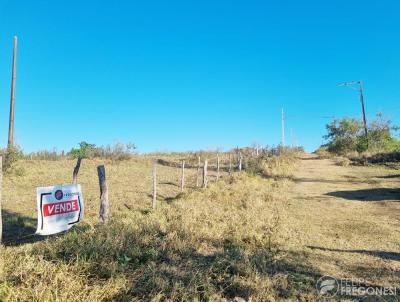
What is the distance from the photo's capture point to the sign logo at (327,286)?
4.82m

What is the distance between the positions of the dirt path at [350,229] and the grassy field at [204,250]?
26mm

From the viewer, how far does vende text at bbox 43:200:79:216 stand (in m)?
6.02

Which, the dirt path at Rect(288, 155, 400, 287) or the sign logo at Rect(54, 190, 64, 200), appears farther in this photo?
the sign logo at Rect(54, 190, 64, 200)

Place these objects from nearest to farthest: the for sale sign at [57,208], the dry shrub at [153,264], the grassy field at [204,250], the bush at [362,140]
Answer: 1. the dry shrub at [153,264]
2. the grassy field at [204,250]
3. the for sale sign at [57,208]
4. the bush at [362,140]

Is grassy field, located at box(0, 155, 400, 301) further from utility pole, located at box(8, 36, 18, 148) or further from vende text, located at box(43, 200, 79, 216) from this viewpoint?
utility pole, located at box(8, 36, 18, 148)

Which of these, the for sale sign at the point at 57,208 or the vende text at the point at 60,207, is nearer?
the for sale sign at the point at 57,208

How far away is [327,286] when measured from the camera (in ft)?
16.5

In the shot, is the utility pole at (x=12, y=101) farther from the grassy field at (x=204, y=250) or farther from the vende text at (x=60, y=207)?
the vende text at (x=60, y=207)

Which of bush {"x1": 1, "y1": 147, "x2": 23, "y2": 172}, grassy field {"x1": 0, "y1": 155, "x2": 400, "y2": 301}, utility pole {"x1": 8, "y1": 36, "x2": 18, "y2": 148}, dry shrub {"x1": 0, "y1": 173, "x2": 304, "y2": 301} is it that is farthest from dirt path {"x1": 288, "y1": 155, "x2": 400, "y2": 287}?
utility pole {"x1": 8, "y1": 36, "x2": 18, "y2": 148}

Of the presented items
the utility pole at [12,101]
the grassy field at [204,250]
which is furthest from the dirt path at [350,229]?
the utility pole at [12,101]

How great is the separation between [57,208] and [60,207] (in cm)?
7

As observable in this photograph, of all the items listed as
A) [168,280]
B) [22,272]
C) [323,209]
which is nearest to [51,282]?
[22,272]

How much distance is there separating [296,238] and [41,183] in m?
12.1

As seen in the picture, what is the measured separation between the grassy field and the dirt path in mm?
26
